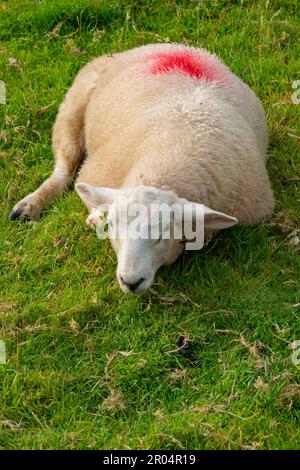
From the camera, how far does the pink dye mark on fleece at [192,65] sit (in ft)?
21.3

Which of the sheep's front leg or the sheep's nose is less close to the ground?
the sheep's nose

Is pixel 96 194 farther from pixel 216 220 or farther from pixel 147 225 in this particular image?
pixel 216 220

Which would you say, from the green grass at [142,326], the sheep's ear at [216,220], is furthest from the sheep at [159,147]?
the green grass at [142,326]

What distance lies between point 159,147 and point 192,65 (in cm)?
99

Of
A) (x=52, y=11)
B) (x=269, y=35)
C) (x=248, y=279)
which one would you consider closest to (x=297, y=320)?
(x=248, y=279)

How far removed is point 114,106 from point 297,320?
2.19 meters

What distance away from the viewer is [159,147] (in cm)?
Result: 583

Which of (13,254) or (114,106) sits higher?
(114,106)

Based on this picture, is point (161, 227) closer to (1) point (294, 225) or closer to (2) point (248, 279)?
(2) point (248, 279)

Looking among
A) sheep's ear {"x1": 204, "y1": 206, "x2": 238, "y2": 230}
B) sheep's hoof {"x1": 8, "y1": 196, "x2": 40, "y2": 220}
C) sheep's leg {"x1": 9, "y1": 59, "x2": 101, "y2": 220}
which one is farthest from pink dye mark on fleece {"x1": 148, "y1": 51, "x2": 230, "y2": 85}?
sheep's ear {"x1": 204, "y1": 206, "x2": 238, "y2": 230}

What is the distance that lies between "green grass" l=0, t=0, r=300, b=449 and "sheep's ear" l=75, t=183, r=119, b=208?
414 mm

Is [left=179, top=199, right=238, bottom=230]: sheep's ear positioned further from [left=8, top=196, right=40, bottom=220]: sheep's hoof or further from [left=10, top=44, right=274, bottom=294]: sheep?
[left=8, top=196, right=40, bottom=220]: sheep's hoof

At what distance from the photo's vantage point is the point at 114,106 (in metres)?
6.59

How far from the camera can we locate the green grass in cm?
473
